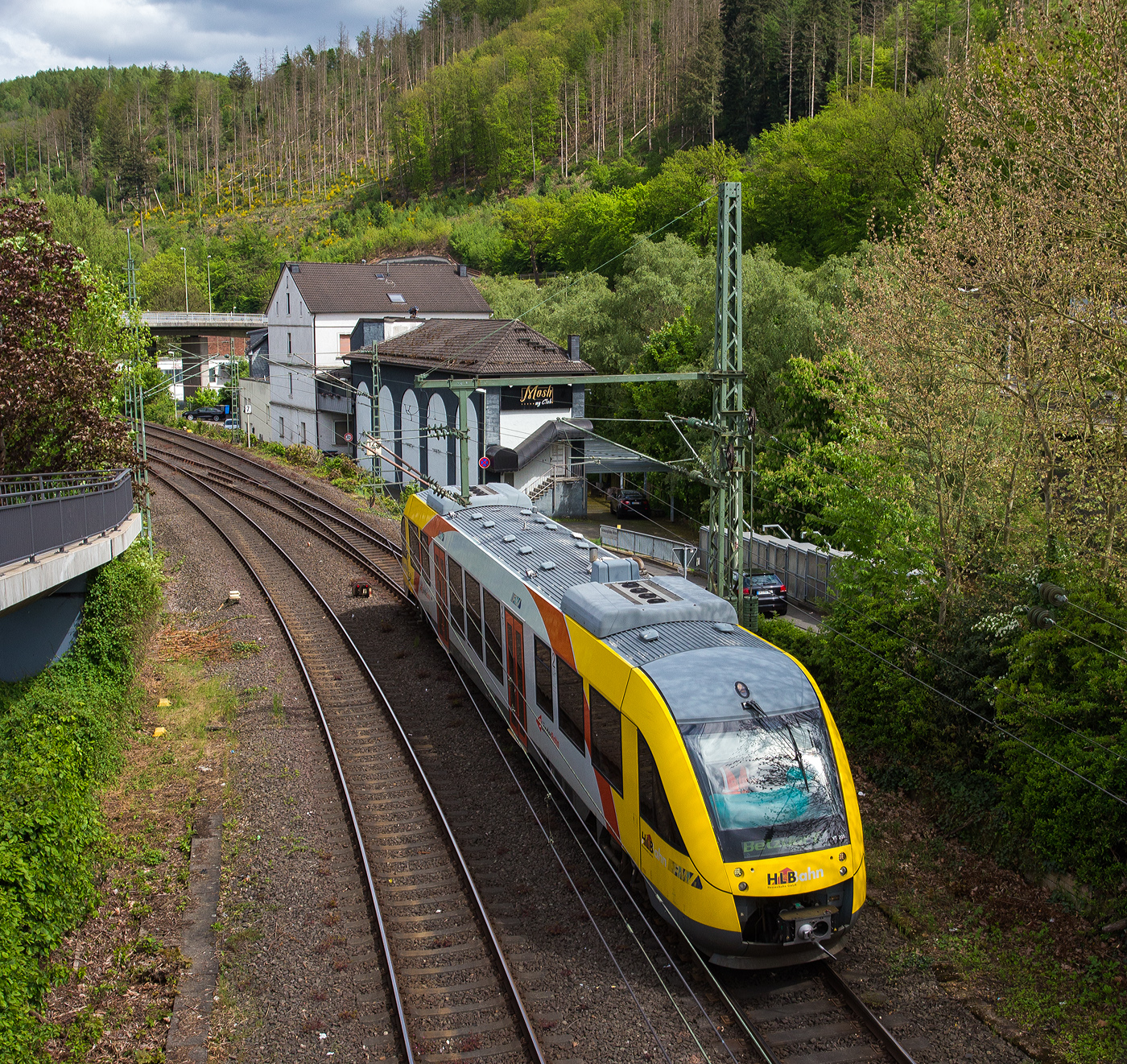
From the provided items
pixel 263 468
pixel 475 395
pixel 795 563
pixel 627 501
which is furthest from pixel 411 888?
pixel 263 468

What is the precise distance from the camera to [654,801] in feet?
32.3

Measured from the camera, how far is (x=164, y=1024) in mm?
9391

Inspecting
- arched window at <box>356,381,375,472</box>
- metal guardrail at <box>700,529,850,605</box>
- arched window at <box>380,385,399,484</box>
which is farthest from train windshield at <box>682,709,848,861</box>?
arched window at <box>356,381,375,472</box>

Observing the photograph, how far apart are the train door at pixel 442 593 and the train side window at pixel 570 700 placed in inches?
254

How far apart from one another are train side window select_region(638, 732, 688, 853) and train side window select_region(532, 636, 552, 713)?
285 cm

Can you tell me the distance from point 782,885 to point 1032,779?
13.2 feet

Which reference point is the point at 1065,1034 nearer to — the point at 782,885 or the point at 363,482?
the point at 782,885

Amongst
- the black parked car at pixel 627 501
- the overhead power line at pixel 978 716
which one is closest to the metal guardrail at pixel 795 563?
the black parked car at pixel 627 501

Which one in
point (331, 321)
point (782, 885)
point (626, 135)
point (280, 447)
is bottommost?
point (782, 885)

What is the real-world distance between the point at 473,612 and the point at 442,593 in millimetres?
2480

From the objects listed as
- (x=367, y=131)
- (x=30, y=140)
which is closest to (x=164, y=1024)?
(x=367, y=131)

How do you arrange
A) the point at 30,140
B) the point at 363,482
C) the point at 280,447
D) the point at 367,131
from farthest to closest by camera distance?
the point at 30,140
the point at 367,131
the point at 280,447
the point at 363,482

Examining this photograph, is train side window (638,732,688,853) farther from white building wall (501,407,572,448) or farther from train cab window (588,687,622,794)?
white building wall (501,407,572,448)

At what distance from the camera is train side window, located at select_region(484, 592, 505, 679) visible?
49.8 ft
